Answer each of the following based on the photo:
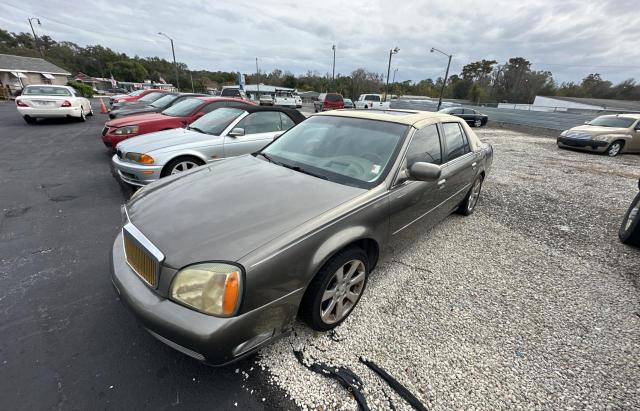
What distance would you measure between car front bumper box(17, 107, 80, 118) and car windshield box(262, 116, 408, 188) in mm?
12376

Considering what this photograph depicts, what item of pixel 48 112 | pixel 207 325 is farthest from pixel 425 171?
pixel 48 112

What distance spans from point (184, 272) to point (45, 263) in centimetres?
241

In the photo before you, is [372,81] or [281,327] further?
[372,81]

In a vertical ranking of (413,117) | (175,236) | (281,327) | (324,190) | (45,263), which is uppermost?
(413,117)

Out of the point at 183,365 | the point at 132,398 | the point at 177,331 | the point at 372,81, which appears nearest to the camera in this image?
the point at 177,331

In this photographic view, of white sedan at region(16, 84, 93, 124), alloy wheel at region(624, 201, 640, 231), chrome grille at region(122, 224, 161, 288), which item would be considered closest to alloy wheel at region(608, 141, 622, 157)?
alloy wheel at region(624, 201, 640, 231)

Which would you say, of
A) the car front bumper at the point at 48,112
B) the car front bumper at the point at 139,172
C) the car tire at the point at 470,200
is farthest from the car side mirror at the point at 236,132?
the car front bumper at the point at 48,112

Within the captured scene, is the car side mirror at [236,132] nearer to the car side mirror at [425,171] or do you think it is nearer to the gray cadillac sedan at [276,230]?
the gray cadillac sedan at [276,230]

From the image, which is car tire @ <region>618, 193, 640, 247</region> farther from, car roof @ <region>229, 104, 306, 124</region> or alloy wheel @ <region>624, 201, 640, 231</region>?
car roof @ <region>229, 104, 306, 124</region>

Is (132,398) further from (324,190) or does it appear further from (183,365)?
(324,190)

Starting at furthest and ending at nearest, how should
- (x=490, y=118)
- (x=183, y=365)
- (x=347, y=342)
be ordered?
(x=490, y=118) → (x=347, y=342) → (x=183, y=365)

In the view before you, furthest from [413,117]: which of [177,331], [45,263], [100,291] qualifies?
[45,263]

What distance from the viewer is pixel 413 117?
2.94 m

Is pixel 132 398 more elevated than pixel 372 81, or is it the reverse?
pixel 372 81
